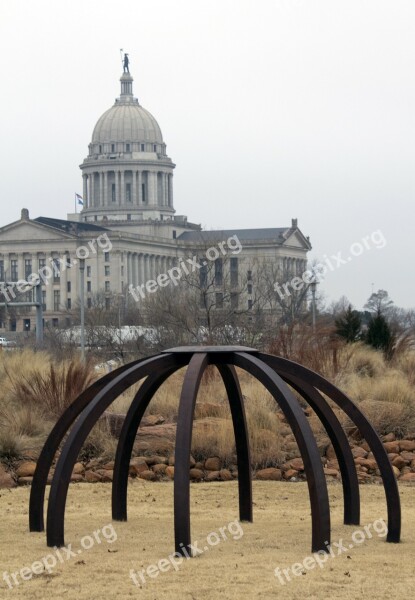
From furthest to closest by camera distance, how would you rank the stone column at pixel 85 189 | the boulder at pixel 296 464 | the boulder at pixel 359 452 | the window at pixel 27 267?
the stone column at pixel 85 189 → the window at pixel 27 267 → the boulder at pixel 359 452 → the boulder at pixel 296 464

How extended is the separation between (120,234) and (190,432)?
115 metres

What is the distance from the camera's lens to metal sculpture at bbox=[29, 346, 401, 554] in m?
10.6

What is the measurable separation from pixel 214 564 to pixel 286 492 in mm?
5459

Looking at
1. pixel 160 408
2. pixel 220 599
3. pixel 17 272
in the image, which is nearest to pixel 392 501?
pixel 220 599

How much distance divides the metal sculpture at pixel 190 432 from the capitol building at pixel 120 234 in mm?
80677

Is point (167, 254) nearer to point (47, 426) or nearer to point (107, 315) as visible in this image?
point (107, 315)

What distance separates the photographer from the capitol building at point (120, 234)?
12356 cm

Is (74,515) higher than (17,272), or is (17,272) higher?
(17,272)

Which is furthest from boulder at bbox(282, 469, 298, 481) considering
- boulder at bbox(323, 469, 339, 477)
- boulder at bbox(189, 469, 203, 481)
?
boulder at bbox(189, 469, 203, 481)

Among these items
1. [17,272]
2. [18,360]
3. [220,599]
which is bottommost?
[220,599]

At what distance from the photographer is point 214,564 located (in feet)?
34.6

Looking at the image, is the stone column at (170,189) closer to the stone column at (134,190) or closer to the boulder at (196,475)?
the stone column at (134,190)

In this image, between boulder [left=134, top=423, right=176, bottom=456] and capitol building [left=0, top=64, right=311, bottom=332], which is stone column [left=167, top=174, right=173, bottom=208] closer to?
capitol building [left=0, top=64, right=311, bottom=332]

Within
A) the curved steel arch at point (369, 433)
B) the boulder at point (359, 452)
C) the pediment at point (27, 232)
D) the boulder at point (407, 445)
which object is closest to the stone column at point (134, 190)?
the pediment at point (27, 232)
